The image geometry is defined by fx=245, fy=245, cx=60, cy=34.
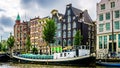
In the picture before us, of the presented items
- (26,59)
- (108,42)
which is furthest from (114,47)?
(26,59)

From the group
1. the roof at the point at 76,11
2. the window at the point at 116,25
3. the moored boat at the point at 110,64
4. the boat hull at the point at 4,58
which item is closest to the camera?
the moored boat at the point at 110,64

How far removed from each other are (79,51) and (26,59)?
17357mm

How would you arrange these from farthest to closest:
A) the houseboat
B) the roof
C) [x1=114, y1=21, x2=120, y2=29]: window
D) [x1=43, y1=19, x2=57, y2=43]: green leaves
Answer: the roof → [x1=43, y1=19, x2=57, y2=43]: green leaves → [x1=114, y1=21, x2=120, y2=29]: window → the houseboat

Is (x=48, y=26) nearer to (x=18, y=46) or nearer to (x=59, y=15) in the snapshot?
(x=59, y=15)

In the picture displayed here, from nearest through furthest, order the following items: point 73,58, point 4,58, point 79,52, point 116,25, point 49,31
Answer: point 73,58, point 79,52, point 116,25, point 49,31, point 4,58

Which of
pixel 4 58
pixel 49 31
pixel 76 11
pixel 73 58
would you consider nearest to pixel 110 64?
pixel 73 58

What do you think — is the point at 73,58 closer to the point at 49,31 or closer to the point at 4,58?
the point at 49,31

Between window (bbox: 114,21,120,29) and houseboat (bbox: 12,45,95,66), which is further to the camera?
Result: window (bbox: 114,21,120,29)

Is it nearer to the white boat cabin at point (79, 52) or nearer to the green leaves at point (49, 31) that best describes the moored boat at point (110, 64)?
the white boat cabin at point (79, 52)

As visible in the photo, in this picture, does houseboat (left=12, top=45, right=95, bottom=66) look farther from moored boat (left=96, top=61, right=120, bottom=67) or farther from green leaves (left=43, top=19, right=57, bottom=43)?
green leaves (left=43, top=19, right=57, bottom=43)

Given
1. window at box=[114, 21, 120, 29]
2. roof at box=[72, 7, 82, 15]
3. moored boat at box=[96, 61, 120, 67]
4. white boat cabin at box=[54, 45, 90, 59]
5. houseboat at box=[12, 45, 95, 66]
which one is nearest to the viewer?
moored boat at box=[96, 61, 120, 67]

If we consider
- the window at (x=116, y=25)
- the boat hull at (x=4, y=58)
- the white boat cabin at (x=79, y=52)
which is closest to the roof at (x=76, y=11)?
the window at (x=116, y=25)

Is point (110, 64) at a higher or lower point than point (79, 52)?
lower

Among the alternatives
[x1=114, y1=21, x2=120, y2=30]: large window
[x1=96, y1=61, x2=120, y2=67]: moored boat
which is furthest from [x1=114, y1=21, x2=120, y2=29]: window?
[x1=96, y1=61, x2=120, y2=67]: moored boat
